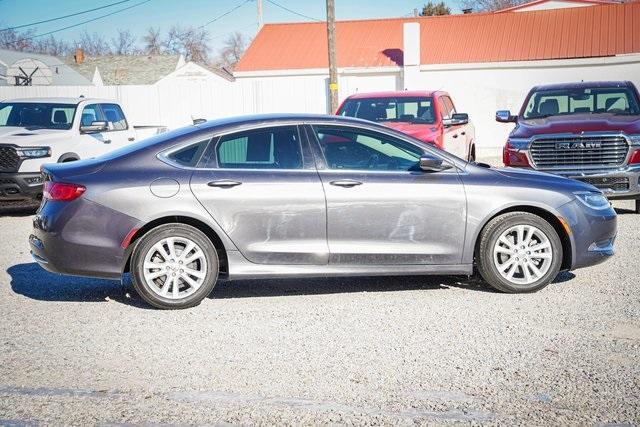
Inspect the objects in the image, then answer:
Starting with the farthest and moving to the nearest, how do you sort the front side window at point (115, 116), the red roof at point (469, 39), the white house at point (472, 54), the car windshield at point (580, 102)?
the red roof at point (469, 39) < the white house at point (472, 54) < the front side window at point (115, 116) < the car windshield at point (580, 102)

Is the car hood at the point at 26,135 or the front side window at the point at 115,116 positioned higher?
the front side window at the point at 115,116

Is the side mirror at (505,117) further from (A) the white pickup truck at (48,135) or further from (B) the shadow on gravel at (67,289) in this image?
(B) the shadow on gravel at (67,289)

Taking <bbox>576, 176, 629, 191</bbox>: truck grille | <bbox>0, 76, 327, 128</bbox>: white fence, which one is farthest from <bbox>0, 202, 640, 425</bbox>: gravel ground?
<bbox>0, 76, 327, 128</bbox>: white fence

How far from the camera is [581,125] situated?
10578 mm

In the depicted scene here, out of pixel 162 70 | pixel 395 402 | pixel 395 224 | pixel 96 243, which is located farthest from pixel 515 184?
pixel 162 70

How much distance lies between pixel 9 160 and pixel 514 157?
811 cm

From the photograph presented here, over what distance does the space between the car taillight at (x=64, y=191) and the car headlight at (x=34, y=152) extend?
6519 mm

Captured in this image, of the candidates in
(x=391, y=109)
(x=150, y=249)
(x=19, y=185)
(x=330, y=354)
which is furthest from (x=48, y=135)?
(x=330, y=354)

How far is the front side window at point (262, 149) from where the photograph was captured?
6199 millimetres

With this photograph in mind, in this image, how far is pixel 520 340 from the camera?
502 centimetres

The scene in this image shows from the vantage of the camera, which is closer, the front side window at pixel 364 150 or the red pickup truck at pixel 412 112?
the front side window at pixel 364 150

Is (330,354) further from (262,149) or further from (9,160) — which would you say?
(9,160)

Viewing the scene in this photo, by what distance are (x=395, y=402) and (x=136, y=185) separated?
9.98ft

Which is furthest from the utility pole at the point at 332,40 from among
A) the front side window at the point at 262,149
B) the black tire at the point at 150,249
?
the black tire at the point at 150,249
